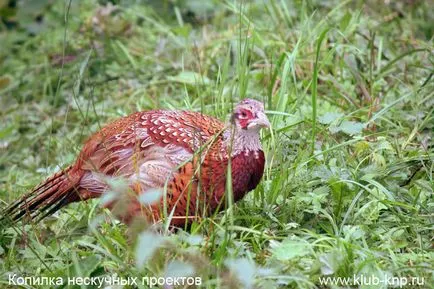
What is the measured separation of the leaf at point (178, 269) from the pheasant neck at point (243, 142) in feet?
3.16

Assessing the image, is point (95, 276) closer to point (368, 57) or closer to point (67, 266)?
point (67, 266)

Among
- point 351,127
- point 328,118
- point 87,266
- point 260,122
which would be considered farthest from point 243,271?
point 328,118

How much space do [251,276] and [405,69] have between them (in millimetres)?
2756

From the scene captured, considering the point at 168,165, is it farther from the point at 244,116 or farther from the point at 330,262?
the point at 330,262

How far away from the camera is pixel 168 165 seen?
433 cm

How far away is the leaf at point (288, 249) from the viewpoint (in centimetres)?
369

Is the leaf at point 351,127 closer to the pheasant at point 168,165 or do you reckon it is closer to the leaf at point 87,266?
the pheasant at point 168,165

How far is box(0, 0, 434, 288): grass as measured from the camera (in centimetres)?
378

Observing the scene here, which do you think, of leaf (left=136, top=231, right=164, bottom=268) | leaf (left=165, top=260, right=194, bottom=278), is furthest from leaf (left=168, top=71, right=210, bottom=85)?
leaf (left=136, top=231, right=164, bottom=268)

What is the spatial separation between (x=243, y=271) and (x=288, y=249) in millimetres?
463

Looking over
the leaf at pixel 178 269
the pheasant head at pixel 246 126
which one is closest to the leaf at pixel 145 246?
the leaf at pixel 178 269

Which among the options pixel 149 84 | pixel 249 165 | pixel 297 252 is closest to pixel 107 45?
pixel 149 84

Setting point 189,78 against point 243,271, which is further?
point 189,78

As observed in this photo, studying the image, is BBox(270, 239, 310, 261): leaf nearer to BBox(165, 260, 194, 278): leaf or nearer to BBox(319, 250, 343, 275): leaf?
BBox(319, 250, 343, 275): leaf
